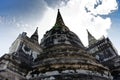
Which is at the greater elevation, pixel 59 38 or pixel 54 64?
pixel 59 38

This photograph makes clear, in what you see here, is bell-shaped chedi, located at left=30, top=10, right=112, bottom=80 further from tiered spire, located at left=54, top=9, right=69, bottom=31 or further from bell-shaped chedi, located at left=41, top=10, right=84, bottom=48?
tiered spire, located at left=54, top=9, right=69, bottom=31

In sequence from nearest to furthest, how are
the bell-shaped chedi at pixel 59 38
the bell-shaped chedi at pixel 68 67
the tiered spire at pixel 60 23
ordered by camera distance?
1. the bell-shaped chedi at pixel 68 67
2. the bell-shaped chedi at pixel 59 38
3. the tiered spire at pixel 60 23

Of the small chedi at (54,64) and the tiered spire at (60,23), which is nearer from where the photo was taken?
the small chedi at (54,64)

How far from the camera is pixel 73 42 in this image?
18.6 meters

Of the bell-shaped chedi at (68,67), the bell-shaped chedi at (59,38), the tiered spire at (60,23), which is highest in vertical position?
the tiered spire at (60,23)

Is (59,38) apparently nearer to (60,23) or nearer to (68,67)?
(60,23)

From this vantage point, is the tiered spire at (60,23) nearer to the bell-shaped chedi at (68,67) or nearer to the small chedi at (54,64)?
the small chedi at (54,64)

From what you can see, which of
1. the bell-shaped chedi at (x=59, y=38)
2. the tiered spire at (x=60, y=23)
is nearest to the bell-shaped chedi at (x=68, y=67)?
the bell-shaped chedi at (x=59, y=38)

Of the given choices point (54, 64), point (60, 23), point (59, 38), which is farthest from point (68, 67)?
point (60, 23)

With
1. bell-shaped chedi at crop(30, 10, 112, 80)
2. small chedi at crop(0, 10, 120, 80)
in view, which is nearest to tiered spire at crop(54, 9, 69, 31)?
small chedi at crop(0, 10, 120, 80)

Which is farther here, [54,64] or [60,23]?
[60,23]

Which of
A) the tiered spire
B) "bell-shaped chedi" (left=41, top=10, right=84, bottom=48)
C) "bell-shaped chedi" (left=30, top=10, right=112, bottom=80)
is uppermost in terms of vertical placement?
the tiered spire

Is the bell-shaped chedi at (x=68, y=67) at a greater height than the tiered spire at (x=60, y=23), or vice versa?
the tiered spire at (x=60, y=23)

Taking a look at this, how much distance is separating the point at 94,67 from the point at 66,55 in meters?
2.15
